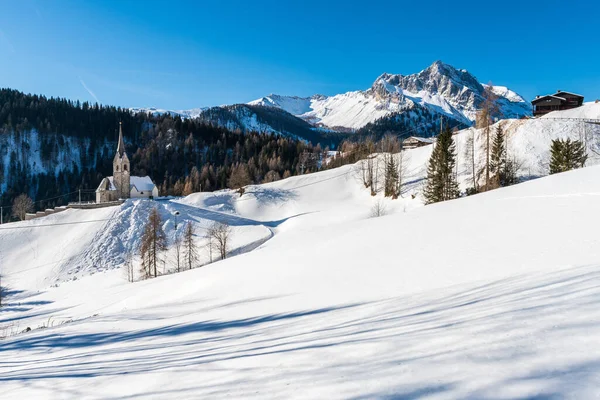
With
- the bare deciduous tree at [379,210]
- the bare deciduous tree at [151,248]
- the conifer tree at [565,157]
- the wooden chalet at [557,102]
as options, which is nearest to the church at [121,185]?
the bare deciduous tree at [151,248]

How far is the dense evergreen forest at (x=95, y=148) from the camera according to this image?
133 metres

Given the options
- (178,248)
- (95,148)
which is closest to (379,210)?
(178,248)

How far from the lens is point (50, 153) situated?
148375 mm

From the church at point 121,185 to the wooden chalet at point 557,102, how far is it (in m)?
88.3

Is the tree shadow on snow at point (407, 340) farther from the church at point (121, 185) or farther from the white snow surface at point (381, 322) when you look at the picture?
the church at point (121, 185)

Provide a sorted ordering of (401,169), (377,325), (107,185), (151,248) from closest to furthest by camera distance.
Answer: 1. (377,325)
2. (151,248)
3. (401,169)
4. (107,185)

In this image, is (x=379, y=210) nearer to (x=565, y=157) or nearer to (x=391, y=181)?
(x=391, y=181)

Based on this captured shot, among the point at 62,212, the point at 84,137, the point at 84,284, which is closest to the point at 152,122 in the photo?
the point at 84,137

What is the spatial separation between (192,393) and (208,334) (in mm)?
3562

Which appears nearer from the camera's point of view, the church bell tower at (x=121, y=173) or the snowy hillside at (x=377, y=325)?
the snowy hillside at (x=377, y=325)

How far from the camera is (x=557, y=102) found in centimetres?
7425

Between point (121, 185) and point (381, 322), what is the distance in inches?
2851

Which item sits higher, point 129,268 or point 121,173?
point 121,173

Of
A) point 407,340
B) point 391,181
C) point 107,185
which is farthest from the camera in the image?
point 107,185
